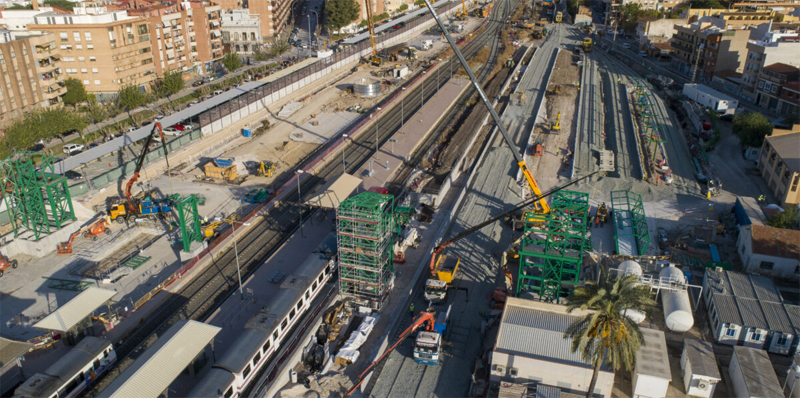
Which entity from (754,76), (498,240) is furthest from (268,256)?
(754,76)

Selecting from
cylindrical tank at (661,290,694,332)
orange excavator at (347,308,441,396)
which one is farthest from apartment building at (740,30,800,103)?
orange excavator at (347,308,441,396)

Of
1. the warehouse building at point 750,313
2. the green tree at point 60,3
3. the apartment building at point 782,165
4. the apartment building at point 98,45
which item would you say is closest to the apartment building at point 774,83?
the apartment building at point 782,165

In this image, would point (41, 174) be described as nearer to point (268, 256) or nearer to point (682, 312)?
point (268, 256)

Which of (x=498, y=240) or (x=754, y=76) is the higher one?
(x=754, y=76)

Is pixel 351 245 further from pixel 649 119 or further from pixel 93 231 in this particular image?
pixel 649 119

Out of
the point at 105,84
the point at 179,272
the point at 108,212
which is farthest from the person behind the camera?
the point at 105,84

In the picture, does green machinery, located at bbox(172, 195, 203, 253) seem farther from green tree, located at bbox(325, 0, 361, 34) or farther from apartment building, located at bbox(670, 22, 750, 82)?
green tree, located at bbox(325, 0, 361, 34)

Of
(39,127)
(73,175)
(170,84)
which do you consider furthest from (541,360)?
(170,84)
